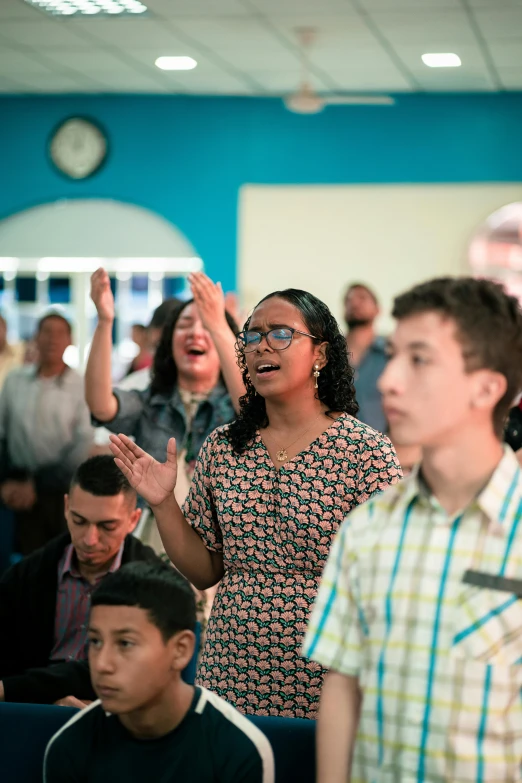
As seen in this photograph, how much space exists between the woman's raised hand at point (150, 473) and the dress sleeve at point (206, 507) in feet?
0.40

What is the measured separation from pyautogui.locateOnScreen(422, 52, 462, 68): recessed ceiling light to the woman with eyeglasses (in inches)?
237

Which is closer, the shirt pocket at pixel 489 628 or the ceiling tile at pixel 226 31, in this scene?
the shirt pocket at pixel 489 628

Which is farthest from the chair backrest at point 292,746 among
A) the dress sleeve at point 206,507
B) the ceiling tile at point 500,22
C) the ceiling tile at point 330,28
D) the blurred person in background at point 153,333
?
the ceiling tile at point 330,28

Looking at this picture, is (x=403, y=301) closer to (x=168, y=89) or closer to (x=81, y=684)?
(x=81, y=684)

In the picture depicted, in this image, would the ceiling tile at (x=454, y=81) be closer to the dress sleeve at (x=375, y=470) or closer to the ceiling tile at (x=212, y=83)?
the ceiling tile at (x=212, y=83)

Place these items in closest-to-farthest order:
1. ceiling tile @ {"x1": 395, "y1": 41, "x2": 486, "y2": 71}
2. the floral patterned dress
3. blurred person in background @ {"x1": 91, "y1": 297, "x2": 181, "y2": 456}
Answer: the floral patterned dress
blurred person in background @ {"x1": 91, "y1": 297, "x2": 181, "y2": 456}
ceiling tile @ {"x1": 395, "y1": 41, "x2": 486, "y2": 71}

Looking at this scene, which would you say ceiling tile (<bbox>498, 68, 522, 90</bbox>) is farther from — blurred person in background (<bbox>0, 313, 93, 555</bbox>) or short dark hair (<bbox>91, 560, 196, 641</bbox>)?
short dark hair (<bbox>91, 560, 196, 641</bbox>)

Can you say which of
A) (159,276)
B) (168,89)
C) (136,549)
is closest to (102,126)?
(168,89)

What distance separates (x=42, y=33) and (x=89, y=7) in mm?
799

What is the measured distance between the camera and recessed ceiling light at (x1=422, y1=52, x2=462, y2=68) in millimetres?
7953

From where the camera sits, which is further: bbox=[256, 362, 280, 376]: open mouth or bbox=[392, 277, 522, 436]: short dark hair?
bbox=[256, 362, 280, 376]: open mouth

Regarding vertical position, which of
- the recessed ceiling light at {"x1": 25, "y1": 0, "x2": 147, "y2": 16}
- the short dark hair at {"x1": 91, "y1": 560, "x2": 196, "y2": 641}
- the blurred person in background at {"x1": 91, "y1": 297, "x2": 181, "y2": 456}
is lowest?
the short dark hair at {"x1": 91, "y1": 560, "x2": 196, "y2": 641}

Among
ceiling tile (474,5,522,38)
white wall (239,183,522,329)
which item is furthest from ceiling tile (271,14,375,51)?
white wall (239,183,522,329)

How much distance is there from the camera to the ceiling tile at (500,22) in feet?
22.0
